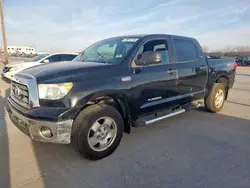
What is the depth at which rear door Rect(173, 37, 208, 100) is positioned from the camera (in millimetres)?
4191

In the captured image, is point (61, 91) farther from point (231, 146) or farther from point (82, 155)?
point (231, 146)

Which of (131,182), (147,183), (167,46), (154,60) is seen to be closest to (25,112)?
(131,182)

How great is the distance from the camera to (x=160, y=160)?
118 inches

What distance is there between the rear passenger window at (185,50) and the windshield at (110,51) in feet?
3.67

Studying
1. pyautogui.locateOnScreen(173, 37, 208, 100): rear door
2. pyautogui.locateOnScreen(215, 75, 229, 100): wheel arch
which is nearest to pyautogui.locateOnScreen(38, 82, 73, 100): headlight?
pyautogui.locateOnScreen(173, 37, 208, 100): rear door

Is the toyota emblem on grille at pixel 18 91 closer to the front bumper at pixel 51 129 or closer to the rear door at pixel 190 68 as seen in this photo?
the front bumper at pixel 51 129

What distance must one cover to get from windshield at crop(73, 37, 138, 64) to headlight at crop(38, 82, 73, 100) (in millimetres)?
986

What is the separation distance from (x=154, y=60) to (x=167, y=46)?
0.92 meters

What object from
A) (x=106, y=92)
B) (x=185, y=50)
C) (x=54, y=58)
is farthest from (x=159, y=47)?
(x=54, y=58)

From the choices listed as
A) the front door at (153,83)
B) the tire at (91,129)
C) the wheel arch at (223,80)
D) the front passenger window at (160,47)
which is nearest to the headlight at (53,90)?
the tire at (91,129)

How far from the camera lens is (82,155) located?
113 inches

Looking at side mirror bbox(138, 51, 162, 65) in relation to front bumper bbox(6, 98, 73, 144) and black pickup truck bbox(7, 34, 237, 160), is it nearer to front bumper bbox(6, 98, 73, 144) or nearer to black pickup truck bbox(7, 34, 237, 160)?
black pickup truck bbox(7, 34, 237, 160)

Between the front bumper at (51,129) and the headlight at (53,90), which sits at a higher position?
the headlight at (53,90)

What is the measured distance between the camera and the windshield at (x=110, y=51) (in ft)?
11.3
